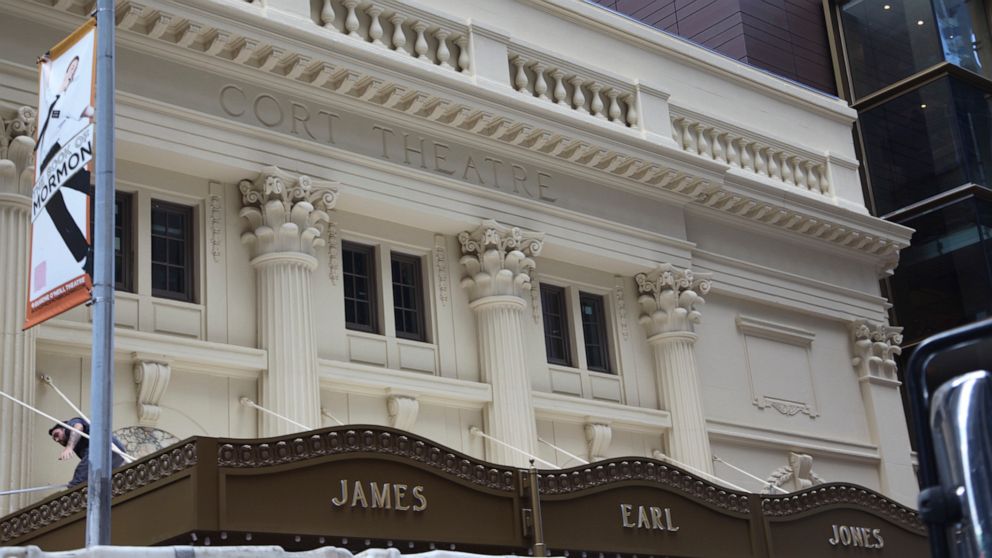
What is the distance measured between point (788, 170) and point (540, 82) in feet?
20.8

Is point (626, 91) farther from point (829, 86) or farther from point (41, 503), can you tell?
point (41, 503)

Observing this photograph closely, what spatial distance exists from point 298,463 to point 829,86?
20476 mm

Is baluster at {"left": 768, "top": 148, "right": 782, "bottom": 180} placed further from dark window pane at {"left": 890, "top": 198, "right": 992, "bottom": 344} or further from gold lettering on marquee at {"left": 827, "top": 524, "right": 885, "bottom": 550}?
gold lettering on marquee at {"left": 827, "top": 524, "right": 885, "bottom": 550}

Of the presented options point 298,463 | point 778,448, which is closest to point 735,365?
point 778,448

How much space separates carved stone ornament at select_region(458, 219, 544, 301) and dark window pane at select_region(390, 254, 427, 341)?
684 millimetres

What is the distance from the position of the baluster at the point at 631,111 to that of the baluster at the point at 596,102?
633 mm

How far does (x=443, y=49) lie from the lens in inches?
693

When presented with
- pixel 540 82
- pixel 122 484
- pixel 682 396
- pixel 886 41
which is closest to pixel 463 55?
pixel 540 82

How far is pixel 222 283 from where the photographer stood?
15.3 m

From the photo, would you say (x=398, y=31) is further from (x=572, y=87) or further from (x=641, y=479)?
(x=641, y=479)

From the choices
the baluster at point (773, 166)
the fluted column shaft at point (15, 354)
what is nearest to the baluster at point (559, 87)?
the baluster at point (773, 166)

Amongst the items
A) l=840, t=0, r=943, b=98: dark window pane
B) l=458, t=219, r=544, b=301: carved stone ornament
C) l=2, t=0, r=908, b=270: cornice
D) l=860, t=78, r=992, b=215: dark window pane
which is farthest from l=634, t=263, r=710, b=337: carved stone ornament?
l=840, t=0, r=943, b=98: dark window pane

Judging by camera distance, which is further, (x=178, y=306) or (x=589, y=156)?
(x=589, y=156)

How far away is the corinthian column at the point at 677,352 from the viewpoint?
19.3 metres
